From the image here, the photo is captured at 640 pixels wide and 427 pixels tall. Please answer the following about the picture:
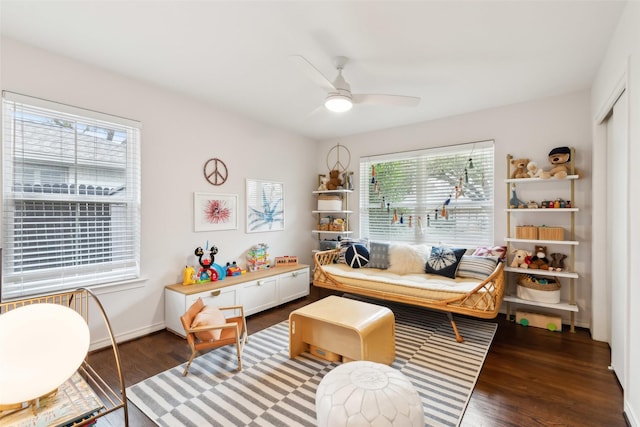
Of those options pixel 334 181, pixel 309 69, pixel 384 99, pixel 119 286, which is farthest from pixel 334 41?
pixel 119 286

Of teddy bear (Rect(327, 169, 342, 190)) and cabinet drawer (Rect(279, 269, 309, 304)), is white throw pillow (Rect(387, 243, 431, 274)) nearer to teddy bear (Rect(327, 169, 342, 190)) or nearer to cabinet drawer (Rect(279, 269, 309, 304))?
cabinet drawer (Rect(279, 269, 309, 304))

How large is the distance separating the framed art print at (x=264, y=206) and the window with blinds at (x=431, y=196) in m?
1.33

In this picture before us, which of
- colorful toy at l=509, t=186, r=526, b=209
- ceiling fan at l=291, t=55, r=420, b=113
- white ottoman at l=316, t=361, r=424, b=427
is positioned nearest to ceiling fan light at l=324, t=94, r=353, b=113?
ceiling fan at l=291, t=55, r=420, b=113

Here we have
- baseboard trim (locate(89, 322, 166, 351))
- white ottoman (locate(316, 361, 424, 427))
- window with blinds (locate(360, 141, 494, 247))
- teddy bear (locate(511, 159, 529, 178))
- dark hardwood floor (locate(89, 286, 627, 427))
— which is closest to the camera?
white ottoman (locate(316, 361, 424, 427))

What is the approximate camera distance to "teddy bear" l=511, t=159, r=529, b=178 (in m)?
3.40

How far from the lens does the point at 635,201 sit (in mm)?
1820

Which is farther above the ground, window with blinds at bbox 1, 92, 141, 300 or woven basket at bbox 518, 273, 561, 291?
window with blinds at bbox 1, 92, 141, 300

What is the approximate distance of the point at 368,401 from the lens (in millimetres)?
1508

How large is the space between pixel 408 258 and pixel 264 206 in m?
2.14

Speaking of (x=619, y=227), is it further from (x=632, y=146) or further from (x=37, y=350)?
(x=37, y=350)

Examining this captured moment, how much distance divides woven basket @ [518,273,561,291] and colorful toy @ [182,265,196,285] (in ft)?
12.2

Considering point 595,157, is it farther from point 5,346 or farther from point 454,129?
point 5,346

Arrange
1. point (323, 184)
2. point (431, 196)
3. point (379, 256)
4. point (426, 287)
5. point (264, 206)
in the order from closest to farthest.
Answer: point (426, 287) < point (379, 256) < point (431, 196) < point (264, 206) < point (323, 184)

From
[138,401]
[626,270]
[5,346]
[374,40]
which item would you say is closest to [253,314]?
[138,401]
